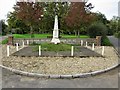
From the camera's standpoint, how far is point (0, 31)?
52469mm

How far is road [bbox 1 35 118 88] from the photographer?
610cm

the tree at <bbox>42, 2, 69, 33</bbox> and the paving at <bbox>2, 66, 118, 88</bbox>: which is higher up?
the tree at <bbox>42, 2, 69, 33</bbox>

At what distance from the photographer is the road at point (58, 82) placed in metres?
6.10

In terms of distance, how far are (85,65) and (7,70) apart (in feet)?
12.2

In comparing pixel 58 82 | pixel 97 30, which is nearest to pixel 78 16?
pixel 97 30

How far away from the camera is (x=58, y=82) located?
663cm

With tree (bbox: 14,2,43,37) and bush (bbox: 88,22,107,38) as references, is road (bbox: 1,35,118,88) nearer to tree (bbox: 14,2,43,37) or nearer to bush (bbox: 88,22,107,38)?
tree (bbox: 14,2,43,37)

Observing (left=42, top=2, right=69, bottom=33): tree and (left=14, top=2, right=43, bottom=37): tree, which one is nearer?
(left=14, top=2, right=43, bottom=37): tree

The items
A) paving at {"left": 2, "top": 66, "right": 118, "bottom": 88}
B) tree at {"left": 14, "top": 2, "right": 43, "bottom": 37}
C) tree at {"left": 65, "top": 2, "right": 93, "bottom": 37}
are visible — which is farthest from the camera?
tree at {"left": 65, "top": 2, "right": 93, "bottom": 37}

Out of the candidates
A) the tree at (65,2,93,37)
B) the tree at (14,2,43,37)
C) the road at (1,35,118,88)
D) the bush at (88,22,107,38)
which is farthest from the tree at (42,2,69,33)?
the road at (1,35,118,88)

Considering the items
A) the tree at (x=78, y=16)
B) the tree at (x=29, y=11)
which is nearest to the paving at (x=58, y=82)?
the tree at (x=29, y=11)

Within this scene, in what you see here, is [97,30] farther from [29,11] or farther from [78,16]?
[29,11]

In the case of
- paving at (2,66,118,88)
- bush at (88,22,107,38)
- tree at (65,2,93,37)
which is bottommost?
paving at (2,66,118,88)

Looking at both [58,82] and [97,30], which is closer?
[58,82]
